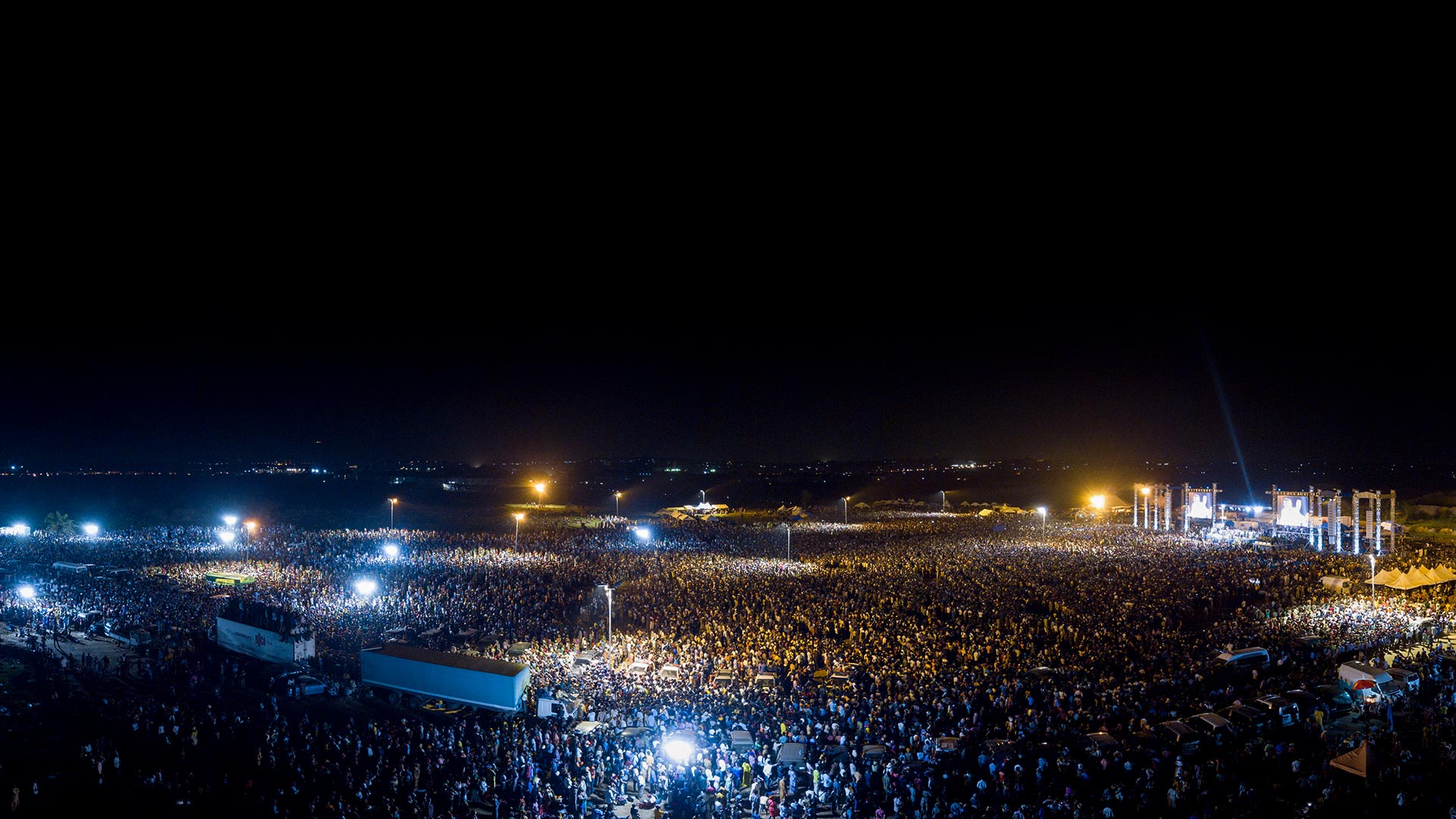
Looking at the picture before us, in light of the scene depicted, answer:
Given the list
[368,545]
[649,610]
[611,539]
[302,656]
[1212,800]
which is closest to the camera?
[1212,800]

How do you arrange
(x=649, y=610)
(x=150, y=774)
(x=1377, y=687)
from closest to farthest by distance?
(x=150, y=774)
(x=1377, y=687)
(x=649, y=610)

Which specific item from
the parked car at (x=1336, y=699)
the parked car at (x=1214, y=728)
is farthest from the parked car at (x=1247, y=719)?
the parked car at (x=1336, y=699)

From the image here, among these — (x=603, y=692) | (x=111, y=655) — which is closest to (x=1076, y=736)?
(x=603, y=692)

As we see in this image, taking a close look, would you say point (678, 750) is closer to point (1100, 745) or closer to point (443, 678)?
point (443, 678)

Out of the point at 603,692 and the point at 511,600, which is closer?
the point at 603,692

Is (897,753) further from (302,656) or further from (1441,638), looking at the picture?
(1441,638)

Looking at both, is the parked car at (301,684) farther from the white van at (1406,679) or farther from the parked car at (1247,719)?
the white van at (1406,679)

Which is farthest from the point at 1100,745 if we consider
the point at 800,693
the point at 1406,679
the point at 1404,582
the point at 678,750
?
the point at 1404,582
